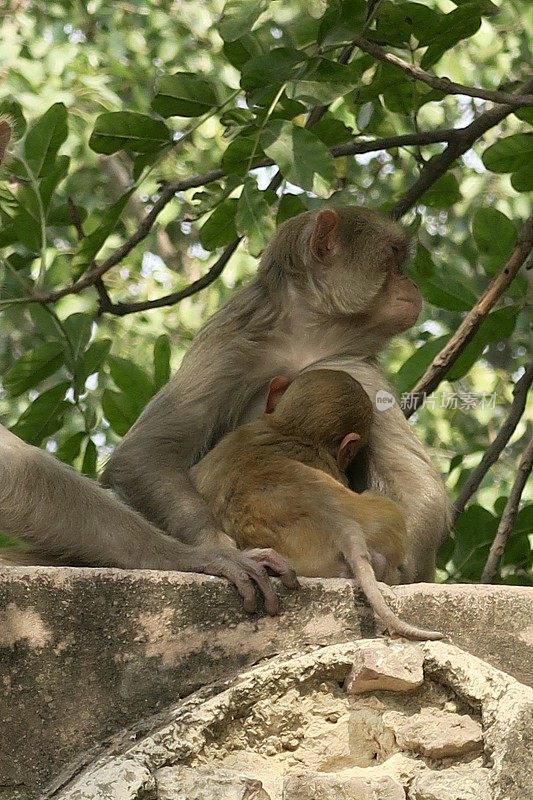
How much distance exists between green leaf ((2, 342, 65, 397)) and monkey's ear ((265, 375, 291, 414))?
921 millimetres


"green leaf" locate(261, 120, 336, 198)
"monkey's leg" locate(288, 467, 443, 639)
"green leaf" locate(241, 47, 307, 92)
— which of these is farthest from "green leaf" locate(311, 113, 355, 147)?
"monkey's leg" locate(288, 467, 443, 639)

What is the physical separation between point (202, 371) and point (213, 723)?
142 cm

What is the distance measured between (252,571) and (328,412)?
2.85 ft

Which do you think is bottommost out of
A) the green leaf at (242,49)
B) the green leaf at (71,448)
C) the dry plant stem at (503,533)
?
the green leaf at (71,448)

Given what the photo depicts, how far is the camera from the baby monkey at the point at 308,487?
113 inches

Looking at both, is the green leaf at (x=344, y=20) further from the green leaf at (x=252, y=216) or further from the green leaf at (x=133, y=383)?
the green leaf at (x=133, y=383)

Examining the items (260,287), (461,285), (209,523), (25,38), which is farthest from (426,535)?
(25,38)

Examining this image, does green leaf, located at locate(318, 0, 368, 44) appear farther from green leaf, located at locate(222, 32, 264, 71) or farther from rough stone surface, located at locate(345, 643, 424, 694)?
rough stone surface, located at locate(345, 643, 424, 694)

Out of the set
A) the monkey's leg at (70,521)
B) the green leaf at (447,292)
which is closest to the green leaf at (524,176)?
the green leaf at (447,292)

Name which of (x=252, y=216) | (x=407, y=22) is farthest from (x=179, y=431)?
(x=407, y=22)

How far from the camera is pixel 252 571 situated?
2428 millimetres

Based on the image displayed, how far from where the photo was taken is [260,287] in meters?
3.70

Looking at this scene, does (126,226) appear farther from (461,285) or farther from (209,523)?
(209,523)

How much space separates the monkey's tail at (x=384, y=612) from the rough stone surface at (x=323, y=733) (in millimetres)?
24
